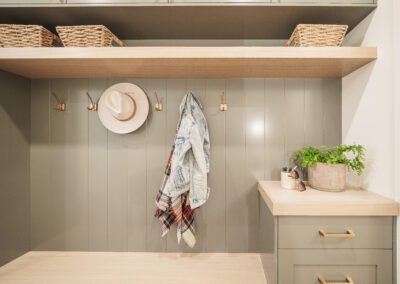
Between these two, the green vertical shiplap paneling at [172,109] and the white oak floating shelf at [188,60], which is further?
the green vertical shiplap paneling at [172,109]

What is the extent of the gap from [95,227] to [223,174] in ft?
2.97

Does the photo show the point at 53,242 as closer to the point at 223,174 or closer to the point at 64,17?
the point at 223,174

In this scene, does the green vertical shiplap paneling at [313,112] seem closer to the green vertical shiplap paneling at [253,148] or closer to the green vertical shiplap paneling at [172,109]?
the green vertical shiplap paneling at [253,148]

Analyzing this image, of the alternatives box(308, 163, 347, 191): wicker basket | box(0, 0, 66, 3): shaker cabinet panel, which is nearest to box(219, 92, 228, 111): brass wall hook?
box(308, 163, 347, 191): wicker basket

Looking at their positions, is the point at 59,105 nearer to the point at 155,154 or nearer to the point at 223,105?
the point at 155,154

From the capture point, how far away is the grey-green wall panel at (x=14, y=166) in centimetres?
121

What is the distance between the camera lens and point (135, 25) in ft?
3.92

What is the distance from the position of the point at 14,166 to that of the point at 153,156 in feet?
2.70

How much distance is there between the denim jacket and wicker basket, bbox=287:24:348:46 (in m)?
0.69

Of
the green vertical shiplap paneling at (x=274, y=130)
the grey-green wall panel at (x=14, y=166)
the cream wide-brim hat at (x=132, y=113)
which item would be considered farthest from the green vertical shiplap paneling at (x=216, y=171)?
the grey-green wall panel at (x=14, y=166)

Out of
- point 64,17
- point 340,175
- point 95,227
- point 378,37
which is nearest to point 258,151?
point 340,175

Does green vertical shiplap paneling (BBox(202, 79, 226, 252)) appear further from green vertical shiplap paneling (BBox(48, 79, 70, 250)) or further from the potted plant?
green vertical shiplap paneling (BBox(48, 79, 70, 250))

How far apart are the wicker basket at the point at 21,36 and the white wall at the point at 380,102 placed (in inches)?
64.6

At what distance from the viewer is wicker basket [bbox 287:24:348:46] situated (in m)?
1.01
